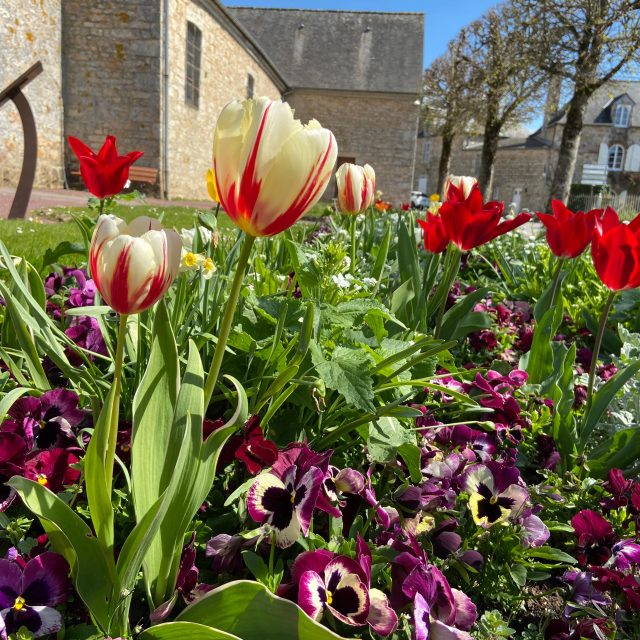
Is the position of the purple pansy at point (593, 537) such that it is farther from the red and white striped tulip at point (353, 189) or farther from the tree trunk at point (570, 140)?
the tree trunk at point (570, 140)

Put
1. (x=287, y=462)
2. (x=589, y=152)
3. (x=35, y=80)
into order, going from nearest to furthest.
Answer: (x=287, y=462) → (x=35, y=80) → (x=589, y=152)

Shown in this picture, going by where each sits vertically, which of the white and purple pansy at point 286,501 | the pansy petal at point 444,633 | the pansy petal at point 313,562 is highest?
the white and purple pansy at point 286,501

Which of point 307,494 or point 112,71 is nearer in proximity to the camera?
point 307,494

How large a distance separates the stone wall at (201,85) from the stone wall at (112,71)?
532mm

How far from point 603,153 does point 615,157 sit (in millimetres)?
984

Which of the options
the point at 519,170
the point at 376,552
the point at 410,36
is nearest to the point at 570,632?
the point at 376,552

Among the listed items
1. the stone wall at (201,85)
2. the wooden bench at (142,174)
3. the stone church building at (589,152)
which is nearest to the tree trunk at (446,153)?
the stone church building at (589,152)

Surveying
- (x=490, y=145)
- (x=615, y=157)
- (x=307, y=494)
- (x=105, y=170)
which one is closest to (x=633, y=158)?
(x=615, y=157)

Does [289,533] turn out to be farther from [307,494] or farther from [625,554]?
[625,554]

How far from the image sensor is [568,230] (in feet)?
6.29

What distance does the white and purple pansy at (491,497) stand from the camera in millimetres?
1185

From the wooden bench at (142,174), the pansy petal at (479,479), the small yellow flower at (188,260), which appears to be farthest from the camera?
the wooden bench at (142,174)

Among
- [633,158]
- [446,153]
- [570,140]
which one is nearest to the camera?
[570,140]

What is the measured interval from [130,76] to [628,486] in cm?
1503
